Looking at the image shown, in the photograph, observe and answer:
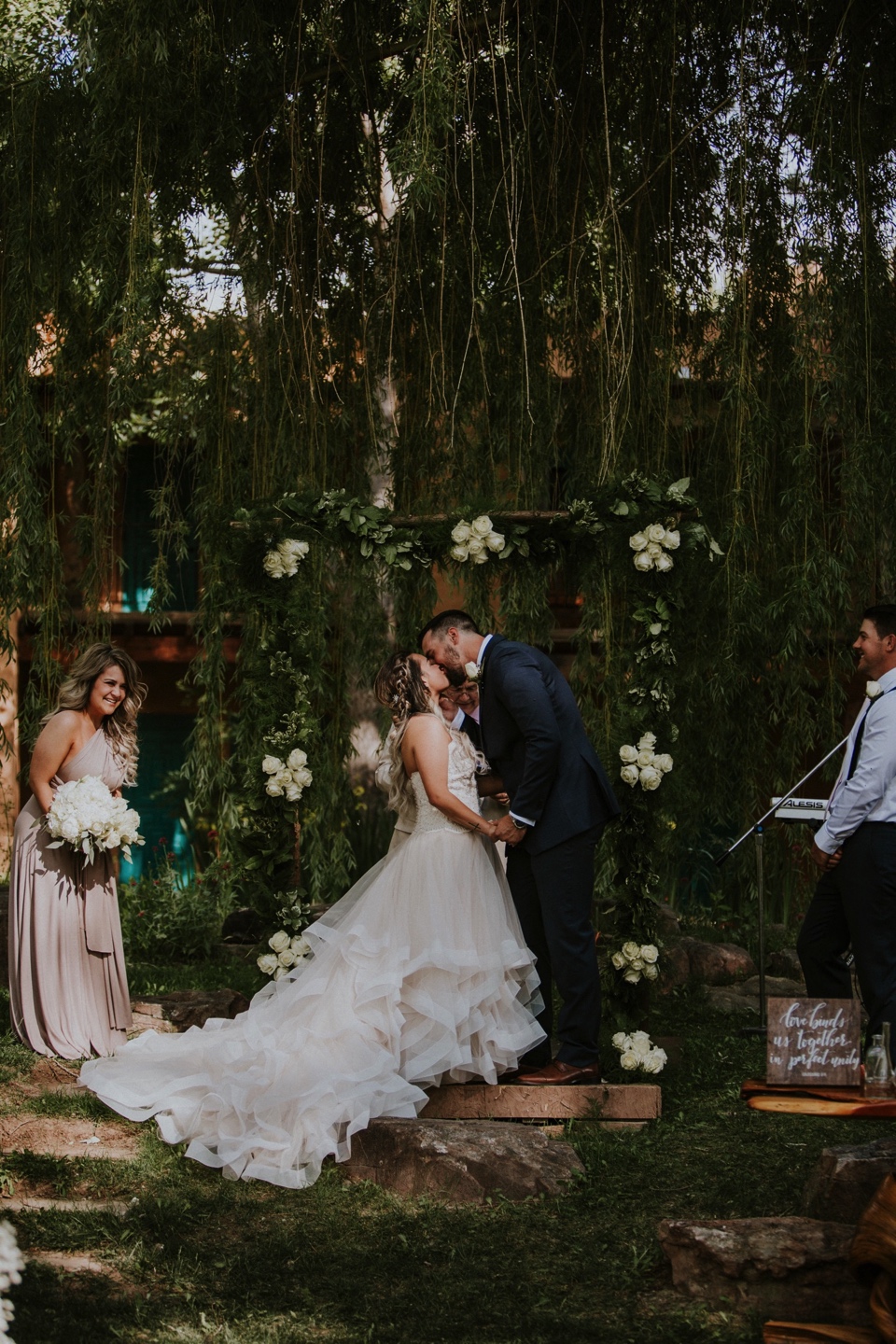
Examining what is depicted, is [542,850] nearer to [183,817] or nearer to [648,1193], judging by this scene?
[648,1193]

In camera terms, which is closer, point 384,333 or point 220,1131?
point 220,1131

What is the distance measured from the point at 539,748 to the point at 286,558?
141 centimetres

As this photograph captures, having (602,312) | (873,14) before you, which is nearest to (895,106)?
(873,14)

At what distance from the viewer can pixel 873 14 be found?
20.1 ft

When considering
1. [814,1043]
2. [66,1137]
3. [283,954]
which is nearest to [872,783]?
[814,1043]

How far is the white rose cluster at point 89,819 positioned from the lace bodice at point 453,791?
1.28 metres

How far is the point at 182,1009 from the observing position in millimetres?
6805

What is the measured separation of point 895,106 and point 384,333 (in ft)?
8.11

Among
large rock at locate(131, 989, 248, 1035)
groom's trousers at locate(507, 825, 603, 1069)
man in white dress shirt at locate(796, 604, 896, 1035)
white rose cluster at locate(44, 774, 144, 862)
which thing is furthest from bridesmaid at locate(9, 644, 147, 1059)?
man in white dress shirt at locate(796, 604, 896, 1035)

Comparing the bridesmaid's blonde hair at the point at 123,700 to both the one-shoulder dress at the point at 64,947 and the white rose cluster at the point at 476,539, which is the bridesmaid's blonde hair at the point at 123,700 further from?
the white rose cluster at the point at 476,539

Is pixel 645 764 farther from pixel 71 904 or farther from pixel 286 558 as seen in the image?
pixel 71 904

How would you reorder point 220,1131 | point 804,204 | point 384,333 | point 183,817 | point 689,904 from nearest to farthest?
point 220,1131 → point 804,204 → point 384,333 → point 689,904 → point 183,817

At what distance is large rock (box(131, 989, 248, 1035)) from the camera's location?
6645 millimetres

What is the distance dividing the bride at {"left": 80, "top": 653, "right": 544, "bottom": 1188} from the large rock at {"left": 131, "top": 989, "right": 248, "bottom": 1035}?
863 mm
